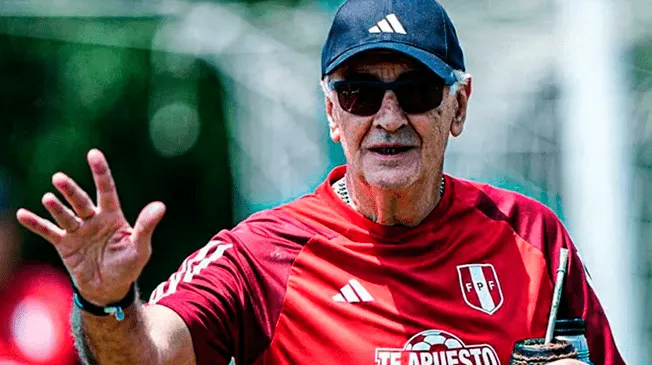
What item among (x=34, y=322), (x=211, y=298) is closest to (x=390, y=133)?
(x=211, y=298)

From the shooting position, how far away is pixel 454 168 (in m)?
8.58

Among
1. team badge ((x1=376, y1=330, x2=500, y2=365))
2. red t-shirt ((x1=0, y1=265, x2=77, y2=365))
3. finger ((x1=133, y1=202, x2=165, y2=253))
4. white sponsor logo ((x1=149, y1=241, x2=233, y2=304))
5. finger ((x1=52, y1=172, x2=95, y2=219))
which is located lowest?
red t-shirt ((x1=0, y1=265, x2=77, y2=365))

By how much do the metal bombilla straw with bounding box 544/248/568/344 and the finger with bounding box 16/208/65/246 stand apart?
1.38m

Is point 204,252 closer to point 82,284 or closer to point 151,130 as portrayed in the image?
point 82,284

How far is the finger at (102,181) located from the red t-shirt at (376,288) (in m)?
0.54

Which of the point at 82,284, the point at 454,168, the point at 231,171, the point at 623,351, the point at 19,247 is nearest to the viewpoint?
the point at 82,284

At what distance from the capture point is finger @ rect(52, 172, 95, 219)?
9.53ft

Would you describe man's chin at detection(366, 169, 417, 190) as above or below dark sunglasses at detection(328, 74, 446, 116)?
below

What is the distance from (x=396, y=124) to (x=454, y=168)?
4.86 metres

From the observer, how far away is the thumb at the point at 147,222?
297 centimetres

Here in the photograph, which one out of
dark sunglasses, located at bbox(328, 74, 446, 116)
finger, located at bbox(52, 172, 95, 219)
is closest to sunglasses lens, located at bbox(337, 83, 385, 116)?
dark sunglasses, located at bbox(328, 74, 446, 116)

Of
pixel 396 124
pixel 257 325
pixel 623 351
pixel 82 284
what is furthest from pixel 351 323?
pixel 623 351

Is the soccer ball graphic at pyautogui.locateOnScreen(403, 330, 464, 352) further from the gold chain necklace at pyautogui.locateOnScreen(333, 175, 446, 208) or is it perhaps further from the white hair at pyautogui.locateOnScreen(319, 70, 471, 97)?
the white hair at pyautogui.locateOnScreen(319, 70, 471, 97)

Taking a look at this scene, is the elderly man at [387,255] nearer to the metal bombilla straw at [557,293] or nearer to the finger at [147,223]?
the metal bombilla straw at [557,293]
